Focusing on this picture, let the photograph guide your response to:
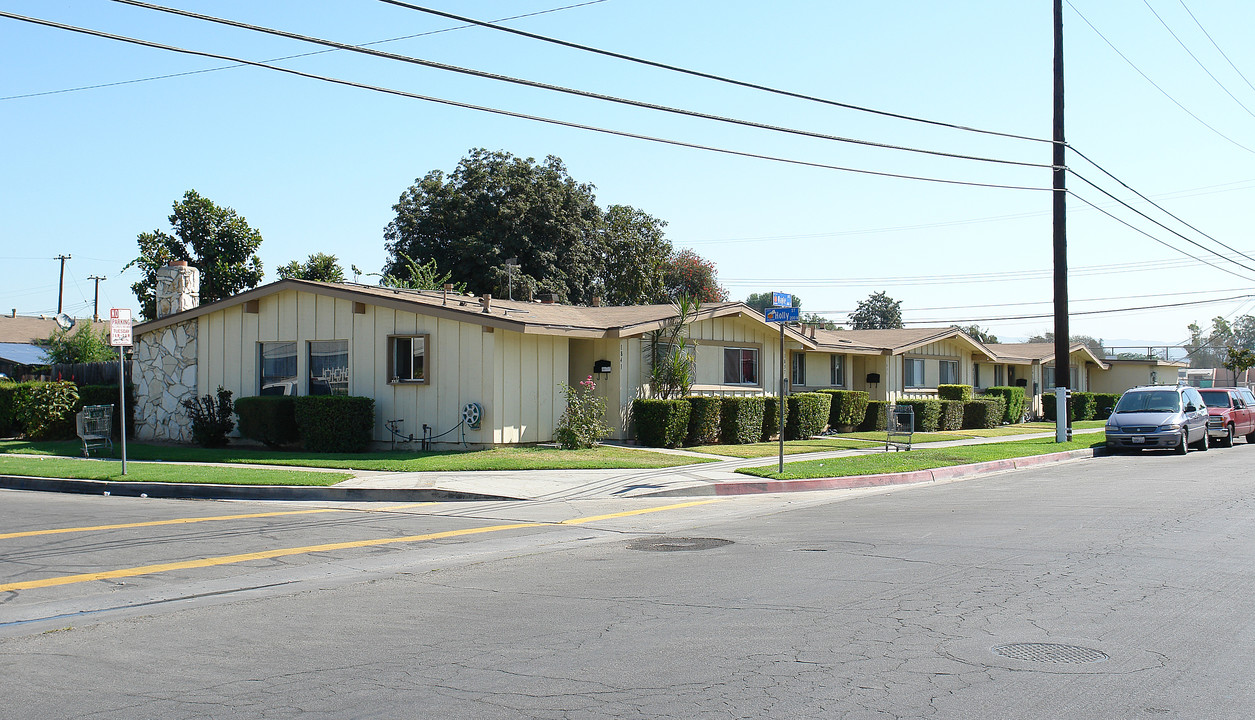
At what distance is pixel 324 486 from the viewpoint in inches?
612

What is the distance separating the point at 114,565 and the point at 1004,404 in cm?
3491

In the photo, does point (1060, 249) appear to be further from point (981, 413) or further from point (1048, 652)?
point (1048, 652)

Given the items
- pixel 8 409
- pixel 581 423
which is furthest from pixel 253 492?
pixel 8 409

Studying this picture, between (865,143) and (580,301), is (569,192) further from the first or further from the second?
(865,143)

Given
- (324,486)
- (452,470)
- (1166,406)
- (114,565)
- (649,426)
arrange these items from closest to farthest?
(114,565)
(324,486)
(452,470)
(649,426)
(1166,406)

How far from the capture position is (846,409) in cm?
3009

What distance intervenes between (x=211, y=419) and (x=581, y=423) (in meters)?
8.94

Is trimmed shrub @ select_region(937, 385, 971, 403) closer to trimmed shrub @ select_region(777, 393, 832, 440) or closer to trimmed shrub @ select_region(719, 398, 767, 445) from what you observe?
trimmed shrub @ select_region(777, 393, 832, 440)

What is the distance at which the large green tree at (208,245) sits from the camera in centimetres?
3597

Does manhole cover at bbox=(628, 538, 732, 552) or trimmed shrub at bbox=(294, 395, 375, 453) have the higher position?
trimmed shrub at bbox=(294, 395, 375, 453)

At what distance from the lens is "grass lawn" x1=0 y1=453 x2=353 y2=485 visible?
16.2m

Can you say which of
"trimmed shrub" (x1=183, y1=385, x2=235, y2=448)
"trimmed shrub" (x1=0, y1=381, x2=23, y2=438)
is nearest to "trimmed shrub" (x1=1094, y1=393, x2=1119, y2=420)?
"trimmed shrub" (x1=183, y1=385, x2=235, y2=448)

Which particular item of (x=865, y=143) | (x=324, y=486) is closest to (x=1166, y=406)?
(x=865, y=143)

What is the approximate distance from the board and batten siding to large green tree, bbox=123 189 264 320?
1326cm
